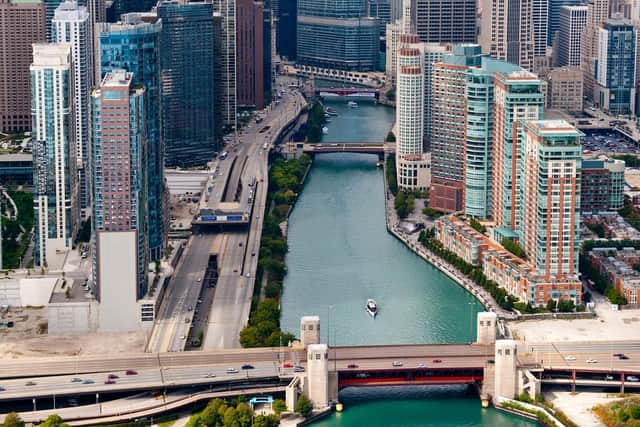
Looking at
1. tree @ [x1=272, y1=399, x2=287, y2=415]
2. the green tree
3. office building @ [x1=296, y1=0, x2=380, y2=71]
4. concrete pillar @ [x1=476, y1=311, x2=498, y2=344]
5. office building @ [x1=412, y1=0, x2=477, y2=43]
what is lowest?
tree @ [x1=272, y1=399, x2=287, y2=415]

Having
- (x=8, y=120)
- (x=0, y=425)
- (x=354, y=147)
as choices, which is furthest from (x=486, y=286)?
(x=8, y=120)

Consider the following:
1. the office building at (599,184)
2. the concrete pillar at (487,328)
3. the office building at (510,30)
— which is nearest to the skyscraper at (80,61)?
the office building at (599,184)

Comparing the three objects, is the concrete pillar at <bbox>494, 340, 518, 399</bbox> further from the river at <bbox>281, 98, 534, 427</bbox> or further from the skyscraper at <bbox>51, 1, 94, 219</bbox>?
the skyscraper at <bbox>51, 1, 94, 219</bbox>

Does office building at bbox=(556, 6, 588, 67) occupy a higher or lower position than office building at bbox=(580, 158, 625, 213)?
higher

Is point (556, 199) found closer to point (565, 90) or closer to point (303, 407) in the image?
point (303, 407)

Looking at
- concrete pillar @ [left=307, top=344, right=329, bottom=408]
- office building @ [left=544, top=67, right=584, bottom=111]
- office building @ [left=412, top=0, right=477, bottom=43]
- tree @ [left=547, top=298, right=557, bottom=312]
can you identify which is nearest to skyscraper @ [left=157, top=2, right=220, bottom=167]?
office building @ [left=412, top=0, right=477, bottom=43]

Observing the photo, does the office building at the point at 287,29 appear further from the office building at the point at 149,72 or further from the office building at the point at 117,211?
the office building at the point at 117,211

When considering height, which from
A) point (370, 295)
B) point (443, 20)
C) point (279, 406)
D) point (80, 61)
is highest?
point (443, 20)

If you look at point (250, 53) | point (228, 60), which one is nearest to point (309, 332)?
point (228, 60)
